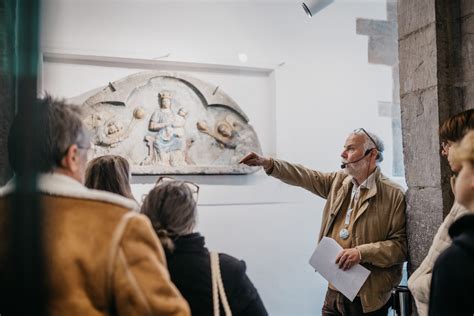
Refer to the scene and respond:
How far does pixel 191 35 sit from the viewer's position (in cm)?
371

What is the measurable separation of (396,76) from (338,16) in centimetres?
71

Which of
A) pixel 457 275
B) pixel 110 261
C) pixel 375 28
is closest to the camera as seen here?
pixel 110 261

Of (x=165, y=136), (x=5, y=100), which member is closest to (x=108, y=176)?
(x=5, y=100)

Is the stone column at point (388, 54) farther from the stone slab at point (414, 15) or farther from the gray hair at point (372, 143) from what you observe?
the stone slab at point (414, 15)

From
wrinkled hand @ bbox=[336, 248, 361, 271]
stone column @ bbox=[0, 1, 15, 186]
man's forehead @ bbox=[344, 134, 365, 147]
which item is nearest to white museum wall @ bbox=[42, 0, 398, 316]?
man's forehead @ bbox=[344, 134, 365, 147]

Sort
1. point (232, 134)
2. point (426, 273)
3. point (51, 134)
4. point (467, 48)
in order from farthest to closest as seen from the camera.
Result: point (232, 134) < point (467, 48) < point (426, 273) < point (51, 134)

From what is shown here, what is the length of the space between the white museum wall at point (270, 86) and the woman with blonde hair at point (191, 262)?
2.03 metres

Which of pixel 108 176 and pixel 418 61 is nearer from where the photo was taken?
pixel 108 176

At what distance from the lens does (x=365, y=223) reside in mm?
2430

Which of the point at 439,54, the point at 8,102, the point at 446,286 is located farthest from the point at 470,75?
the point at 8,102

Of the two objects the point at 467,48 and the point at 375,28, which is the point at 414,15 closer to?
the point at 467,48

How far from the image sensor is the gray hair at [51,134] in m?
0.69

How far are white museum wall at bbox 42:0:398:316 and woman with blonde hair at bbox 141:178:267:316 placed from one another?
6.66 ft

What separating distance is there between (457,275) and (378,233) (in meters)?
1.30
